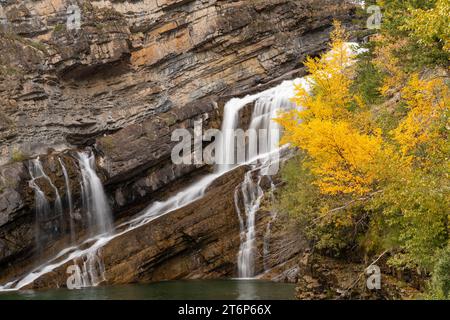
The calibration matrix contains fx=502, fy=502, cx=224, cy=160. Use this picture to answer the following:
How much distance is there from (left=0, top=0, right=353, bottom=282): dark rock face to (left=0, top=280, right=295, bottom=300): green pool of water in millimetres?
14857

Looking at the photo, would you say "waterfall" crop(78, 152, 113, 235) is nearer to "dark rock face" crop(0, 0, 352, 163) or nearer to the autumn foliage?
"dark rock face" crop(0, 0, 352, 163)

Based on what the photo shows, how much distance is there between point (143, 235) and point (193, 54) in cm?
2404

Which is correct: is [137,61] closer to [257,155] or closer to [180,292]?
[257,155]

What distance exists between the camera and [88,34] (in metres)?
48.9

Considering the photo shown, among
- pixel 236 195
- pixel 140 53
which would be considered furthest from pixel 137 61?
pixel 236 195

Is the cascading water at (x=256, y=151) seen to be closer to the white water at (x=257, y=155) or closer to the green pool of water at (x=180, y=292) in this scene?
the white water at (x=257, y=155)

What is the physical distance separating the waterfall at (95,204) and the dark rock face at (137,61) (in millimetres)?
4834

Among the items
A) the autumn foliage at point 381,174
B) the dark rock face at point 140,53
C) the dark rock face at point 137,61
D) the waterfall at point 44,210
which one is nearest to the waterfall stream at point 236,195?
the waterfall at point 44,210

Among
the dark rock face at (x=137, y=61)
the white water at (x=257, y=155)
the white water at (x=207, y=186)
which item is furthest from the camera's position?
the dark rock face at (x=137, y=61)

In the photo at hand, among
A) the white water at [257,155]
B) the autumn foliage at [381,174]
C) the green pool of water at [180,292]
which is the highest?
the autumn foliage at [381,174]

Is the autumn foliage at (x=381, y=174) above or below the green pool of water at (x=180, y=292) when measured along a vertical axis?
above

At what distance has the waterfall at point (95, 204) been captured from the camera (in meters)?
38.0

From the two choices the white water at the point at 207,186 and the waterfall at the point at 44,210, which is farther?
the waterfall at the point at 44,210

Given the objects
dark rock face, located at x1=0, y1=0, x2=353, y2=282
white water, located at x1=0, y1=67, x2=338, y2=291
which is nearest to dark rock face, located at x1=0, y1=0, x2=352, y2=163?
dark rock face, located at x1=0, y1=0, x2=353, y2=282
